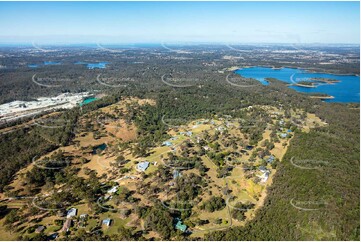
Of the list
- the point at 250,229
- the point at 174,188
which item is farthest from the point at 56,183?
the point at 250,229

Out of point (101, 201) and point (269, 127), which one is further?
point (269, 127)

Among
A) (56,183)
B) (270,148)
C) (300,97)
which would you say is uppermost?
(300,97)

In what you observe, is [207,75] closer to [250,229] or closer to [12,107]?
[12,107]

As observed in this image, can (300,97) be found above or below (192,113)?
above

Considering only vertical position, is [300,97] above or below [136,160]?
above

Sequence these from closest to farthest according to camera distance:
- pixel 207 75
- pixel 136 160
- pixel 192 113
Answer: pixel 136 160 < pixel 192 113 < pixel 207 75

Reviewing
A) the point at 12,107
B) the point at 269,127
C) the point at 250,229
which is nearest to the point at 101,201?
the point at 250,229

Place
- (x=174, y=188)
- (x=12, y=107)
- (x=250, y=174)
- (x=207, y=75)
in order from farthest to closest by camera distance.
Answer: (x=207, y=75)
(x=12, y=107)
(x=250, y=174)
(x=174, y=188)

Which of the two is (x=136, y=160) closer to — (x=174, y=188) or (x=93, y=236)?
(x=174, y=188)

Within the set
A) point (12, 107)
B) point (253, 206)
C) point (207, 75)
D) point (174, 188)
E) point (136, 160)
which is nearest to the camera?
point (253, 206)
